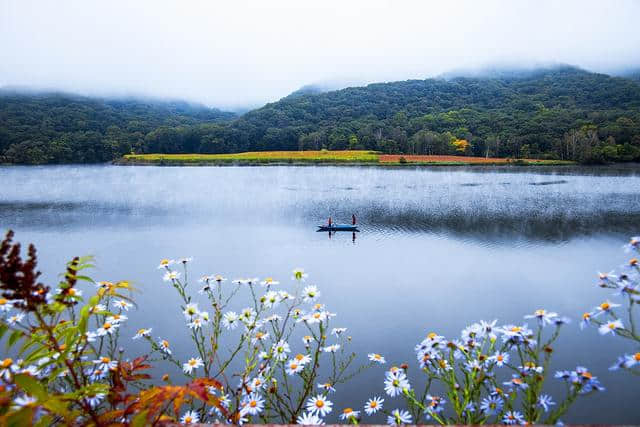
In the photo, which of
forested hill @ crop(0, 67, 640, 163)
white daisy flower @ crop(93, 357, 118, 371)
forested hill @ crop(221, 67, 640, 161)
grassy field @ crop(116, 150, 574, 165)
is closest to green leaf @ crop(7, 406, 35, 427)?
white daisy flower @ crop(93, 357, 118, 371)

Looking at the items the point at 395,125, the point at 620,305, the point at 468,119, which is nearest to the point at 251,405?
the point at 620,305

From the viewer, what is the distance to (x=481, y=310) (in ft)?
24.3

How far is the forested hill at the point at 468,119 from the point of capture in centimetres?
6041

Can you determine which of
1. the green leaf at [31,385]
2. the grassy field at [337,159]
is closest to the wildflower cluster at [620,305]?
the green leaf at [31,385]

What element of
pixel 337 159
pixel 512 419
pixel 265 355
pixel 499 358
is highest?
pixel 337 159

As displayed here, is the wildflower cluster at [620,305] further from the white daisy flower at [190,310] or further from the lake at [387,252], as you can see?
the lake at [387,252]

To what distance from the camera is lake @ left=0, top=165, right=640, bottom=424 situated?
20.9 feet

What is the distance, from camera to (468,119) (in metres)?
79.9

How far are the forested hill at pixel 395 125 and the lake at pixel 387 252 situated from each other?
41133mm

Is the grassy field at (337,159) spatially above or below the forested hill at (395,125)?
below

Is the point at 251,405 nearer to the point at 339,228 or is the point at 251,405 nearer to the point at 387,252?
the point at 387,252

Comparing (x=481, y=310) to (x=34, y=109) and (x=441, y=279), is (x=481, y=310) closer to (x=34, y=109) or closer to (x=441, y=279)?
(x=441, y=279)

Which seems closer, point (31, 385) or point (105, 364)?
point (31, 385)

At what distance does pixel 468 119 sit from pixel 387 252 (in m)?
75.1
